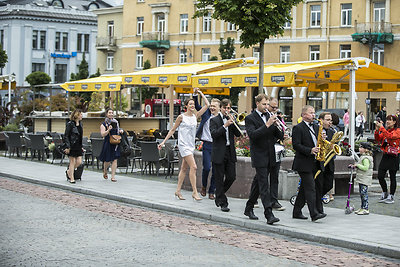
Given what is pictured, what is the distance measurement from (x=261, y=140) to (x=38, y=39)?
74.7m

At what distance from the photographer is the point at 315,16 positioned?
53281mm

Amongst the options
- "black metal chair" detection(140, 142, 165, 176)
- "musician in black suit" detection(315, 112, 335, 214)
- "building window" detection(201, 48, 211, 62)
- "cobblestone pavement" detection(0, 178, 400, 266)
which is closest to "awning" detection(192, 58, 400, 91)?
"black metal chair" detection(140, 142, 165, 176)

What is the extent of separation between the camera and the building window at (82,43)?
84.9m

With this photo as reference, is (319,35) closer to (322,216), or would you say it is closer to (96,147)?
(96,147)

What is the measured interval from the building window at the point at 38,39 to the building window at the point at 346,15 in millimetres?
42205

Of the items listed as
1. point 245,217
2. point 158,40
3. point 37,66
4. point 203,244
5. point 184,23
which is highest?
point 184,23

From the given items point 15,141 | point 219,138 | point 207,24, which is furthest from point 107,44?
point 219,138

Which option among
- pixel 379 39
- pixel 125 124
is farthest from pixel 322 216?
pixel 379 39

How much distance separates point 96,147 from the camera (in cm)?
1923

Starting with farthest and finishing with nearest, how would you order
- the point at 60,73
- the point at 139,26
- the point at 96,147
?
the point at 60,73, the point at 139,26, the point at 96,147

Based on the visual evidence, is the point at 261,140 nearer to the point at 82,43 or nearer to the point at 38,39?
the point at 38,39

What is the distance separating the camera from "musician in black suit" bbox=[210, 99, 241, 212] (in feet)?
38.8

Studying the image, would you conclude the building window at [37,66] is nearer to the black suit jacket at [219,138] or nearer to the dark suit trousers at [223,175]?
the black suit jacket at [219,138]

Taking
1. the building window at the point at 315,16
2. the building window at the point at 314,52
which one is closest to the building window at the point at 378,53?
the building window at the point at 314,52
